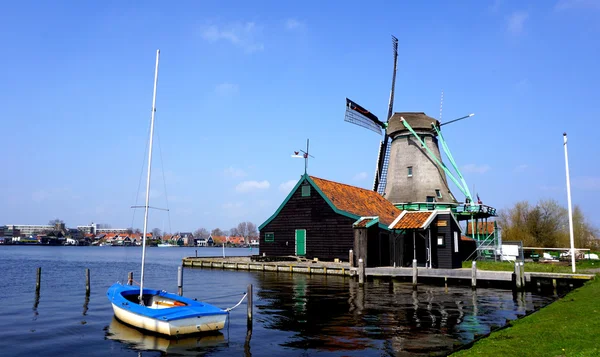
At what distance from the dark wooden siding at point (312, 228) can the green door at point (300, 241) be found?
1.24ft

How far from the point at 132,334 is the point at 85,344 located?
175 centimetres

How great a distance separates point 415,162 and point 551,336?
37616mm

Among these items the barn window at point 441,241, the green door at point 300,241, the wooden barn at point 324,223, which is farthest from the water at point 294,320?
the green door at point 300,241

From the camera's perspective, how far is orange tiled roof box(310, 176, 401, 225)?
4178 centimetres

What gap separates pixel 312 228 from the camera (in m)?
42.2

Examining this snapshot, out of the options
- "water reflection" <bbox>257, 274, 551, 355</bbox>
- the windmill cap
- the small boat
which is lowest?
"water reflection" <bbox>257, 274, 551, 355</bbox>

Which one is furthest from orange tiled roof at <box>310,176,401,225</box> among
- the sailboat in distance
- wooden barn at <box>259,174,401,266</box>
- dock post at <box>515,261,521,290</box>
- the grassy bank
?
the sailboat in distance

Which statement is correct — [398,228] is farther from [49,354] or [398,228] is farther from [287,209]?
[49,354]

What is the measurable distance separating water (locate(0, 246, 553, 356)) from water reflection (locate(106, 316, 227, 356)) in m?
0.04

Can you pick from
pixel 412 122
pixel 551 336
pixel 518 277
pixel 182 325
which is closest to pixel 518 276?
pixel 518 277

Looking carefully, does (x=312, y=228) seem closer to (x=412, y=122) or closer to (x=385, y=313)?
(x=412, y=122)

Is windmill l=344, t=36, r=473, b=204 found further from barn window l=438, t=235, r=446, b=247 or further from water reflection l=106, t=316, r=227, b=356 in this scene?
water reflection l=106, t=316, r=227, b=356

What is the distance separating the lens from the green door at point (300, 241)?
42.7 m

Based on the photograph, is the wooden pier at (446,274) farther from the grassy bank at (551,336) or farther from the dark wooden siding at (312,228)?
the grassy bank at (551,336)
